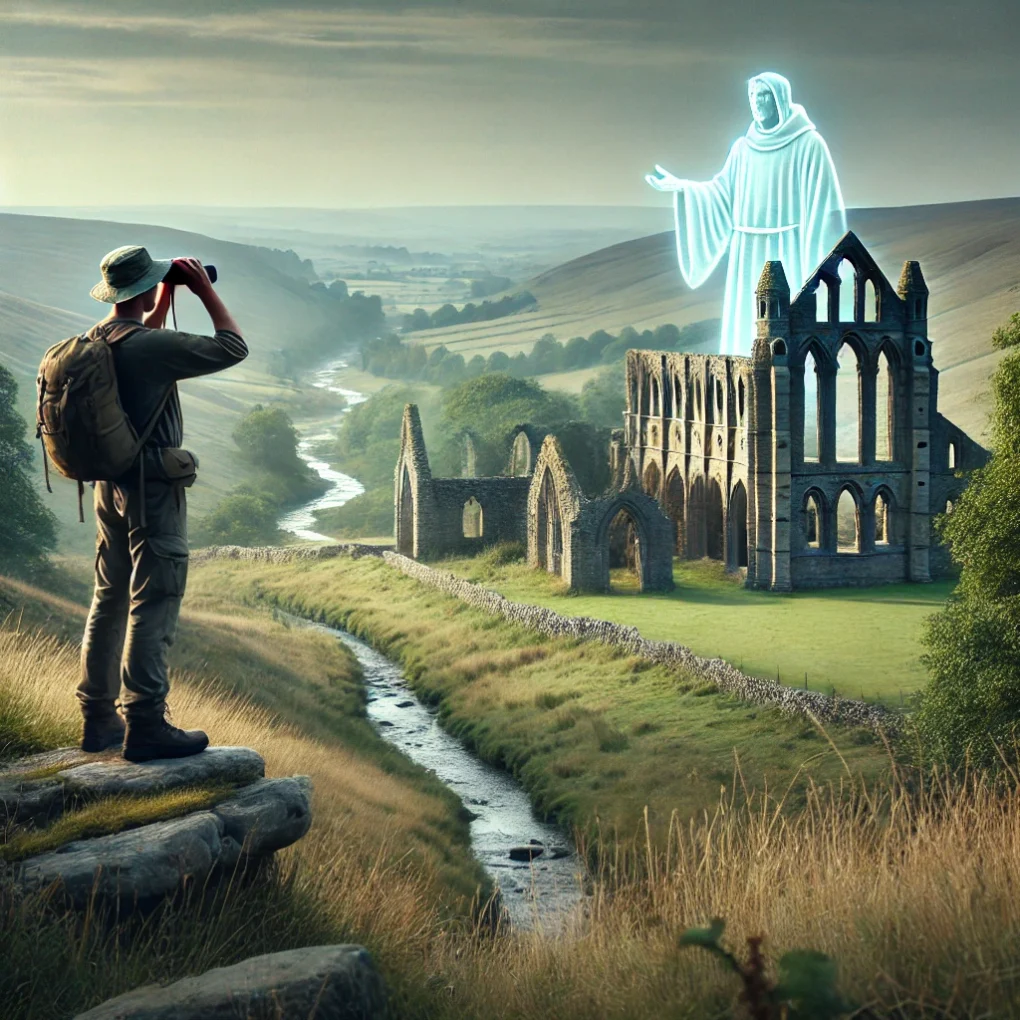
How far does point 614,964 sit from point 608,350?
113309mm

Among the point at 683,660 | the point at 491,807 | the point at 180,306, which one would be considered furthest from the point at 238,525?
the point at 180,306

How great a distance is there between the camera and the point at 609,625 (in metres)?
30.5

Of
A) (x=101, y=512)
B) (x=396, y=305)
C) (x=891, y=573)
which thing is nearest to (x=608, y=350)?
(x=396, y=305)

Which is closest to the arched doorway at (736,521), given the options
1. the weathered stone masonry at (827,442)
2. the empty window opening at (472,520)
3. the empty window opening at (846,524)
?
the weathered stone masonry at (827,442)

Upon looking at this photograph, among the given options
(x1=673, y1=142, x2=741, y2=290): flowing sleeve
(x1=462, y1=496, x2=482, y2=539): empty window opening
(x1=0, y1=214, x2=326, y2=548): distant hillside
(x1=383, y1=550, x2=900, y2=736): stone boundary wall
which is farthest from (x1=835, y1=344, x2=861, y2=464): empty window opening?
(x1=383, y1=550, x2=900, y2=736): stone boundary wall

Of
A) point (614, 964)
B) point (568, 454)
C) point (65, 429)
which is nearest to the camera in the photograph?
point (614, 964)

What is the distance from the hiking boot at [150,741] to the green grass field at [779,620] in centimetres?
1761

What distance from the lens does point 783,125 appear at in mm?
51656

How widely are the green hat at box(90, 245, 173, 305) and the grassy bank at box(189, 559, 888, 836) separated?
26.0 ft

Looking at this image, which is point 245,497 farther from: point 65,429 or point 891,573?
point 65,429

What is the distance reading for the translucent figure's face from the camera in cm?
5097

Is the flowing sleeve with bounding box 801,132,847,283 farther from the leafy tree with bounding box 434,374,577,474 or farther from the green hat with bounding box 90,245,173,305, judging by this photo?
the green hat with bounding box 90,245,173,305

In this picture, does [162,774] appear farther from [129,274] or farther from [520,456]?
[520,456]

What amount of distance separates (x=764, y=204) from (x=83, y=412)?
47.7m
